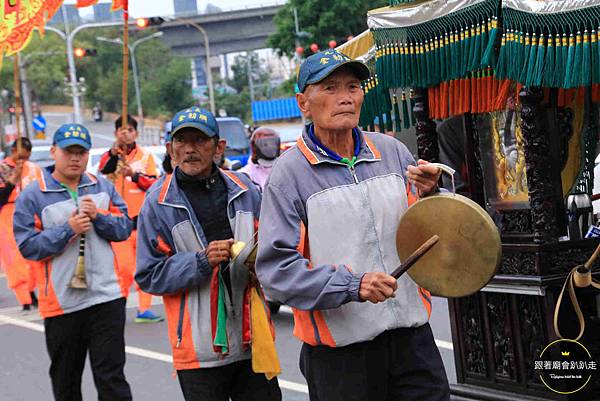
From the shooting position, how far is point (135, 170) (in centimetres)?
1045

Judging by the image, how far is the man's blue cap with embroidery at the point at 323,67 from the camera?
12.8 ft

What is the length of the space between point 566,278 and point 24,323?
7.06 m

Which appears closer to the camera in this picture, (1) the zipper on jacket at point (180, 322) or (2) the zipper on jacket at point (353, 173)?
(2) the zipper on jacket at point (353, 173)

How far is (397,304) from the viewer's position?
3.94 metres

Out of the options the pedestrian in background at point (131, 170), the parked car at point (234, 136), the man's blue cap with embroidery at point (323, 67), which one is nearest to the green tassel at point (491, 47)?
the man's blue cap with embroidery at point (323, 67)

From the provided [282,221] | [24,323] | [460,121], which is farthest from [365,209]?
[24,323]

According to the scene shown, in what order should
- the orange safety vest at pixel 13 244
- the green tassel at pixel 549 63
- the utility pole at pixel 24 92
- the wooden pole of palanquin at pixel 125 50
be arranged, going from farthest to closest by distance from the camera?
the utility pole at pixel 24 92, the orange safety vest at pixel 13 244, the wooden pole of palanquin at pixel 125 50, the green tassel at pixel 549 63

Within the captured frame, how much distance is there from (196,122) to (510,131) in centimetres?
214

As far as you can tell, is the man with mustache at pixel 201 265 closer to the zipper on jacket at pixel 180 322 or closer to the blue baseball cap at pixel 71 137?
the zipper on jacket at pixel 180 322

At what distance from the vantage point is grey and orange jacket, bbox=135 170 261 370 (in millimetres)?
4770

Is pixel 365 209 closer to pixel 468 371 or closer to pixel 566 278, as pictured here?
pixel 566 278

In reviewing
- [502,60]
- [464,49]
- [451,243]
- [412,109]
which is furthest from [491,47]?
[451,243]

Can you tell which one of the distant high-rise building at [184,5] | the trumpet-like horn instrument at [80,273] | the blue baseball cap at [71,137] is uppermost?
the distant high-rise building at [184,5]

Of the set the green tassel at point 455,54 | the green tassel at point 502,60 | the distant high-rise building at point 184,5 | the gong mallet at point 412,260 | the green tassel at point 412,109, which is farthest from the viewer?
the distant high-rise building at point 184,5
